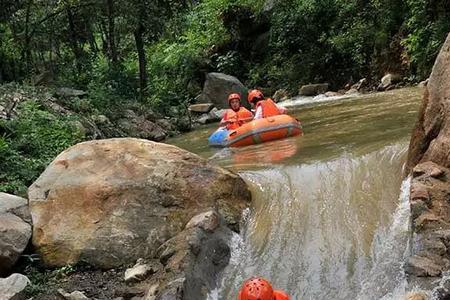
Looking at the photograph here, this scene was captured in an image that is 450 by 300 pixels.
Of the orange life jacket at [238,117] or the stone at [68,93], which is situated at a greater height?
the stone at [68,93]

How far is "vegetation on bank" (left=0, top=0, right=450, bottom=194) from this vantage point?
47.3ft

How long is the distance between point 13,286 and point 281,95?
47.3 ft

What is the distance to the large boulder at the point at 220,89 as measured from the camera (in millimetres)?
17797

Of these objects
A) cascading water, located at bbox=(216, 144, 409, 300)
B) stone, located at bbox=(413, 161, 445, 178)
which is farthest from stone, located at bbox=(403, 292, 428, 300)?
stone, located at bbox=(413, 161, 445, 178)

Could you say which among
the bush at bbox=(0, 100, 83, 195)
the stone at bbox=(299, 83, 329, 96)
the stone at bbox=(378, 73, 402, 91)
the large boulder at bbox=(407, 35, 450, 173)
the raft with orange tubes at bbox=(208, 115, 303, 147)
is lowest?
the stone at bbox=(299, 83, 329, 96)

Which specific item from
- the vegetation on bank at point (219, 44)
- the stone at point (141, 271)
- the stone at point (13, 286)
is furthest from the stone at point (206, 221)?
the vegetation on bank at point (219, 44)

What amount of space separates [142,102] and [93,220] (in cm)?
1089

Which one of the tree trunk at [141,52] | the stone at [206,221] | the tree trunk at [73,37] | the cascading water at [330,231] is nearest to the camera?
the cascading water at [330,231]

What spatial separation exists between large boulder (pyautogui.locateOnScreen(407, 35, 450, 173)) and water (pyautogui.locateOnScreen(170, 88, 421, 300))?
371 mm

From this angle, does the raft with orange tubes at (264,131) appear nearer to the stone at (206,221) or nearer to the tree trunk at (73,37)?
the stone at (206,221)

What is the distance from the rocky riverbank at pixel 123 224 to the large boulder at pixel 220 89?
36.4ft

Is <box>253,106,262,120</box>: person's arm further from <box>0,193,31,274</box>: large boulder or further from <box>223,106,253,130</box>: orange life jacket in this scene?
<box>0,193,31,274</box>: large boulder

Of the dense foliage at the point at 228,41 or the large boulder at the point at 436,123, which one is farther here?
the dense foliage at the point at 228,41

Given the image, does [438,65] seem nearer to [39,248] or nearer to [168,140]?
[39,248]
